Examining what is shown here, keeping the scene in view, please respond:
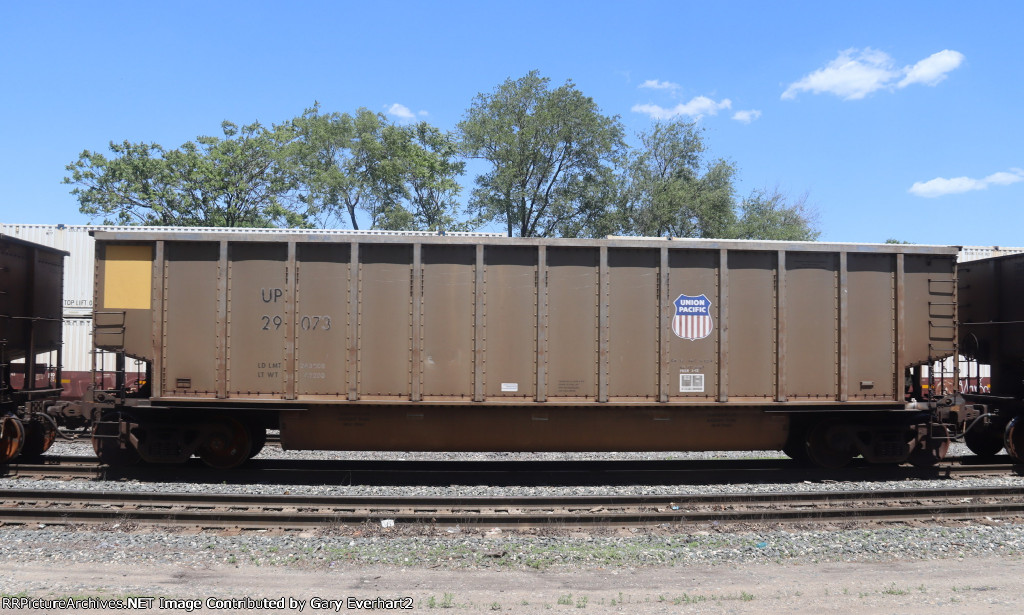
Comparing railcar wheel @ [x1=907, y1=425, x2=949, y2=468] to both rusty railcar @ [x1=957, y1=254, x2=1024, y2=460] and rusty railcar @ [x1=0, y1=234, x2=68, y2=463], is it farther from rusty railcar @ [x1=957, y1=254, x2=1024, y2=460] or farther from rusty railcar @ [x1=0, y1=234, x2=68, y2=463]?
rusty railcar @ [x1=0, y1=234, x2=68, y2=463]

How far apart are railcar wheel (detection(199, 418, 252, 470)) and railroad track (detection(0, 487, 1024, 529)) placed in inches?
64.9

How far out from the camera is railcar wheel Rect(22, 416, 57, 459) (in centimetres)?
1058

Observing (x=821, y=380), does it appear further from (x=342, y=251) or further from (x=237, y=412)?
(x=237, y=412)

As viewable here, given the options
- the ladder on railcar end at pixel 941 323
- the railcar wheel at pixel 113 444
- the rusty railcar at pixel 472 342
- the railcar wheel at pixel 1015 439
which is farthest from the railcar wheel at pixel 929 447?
the railcar wheel at pixel 113 444

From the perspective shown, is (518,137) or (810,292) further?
(518,137)

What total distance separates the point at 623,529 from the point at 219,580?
4375mm

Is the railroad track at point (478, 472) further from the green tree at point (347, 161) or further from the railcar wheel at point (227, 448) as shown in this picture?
the green tree at point (347, 161)

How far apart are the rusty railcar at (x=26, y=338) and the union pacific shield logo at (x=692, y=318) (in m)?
10.2

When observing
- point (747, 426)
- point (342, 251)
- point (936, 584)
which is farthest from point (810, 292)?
point (342, 251)

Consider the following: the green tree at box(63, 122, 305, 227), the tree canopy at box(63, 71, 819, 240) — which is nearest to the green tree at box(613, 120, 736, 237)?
the tree canopy at box(63, 71, 819, 240)

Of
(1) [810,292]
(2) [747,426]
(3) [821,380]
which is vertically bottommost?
(2) [747,426]

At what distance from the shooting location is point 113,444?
984 centimetres

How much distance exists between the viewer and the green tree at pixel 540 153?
41.4m

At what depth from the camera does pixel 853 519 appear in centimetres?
794
